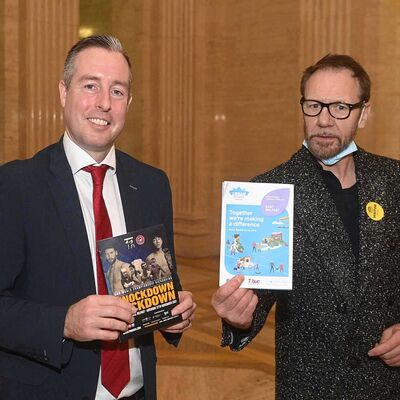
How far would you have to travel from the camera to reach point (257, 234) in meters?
2.32

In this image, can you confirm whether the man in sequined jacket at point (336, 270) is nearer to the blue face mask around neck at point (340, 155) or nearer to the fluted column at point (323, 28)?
the blue face mask around neck at point (340, 155)

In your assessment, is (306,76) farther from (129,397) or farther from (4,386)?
(4,386)

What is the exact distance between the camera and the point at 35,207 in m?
2.12

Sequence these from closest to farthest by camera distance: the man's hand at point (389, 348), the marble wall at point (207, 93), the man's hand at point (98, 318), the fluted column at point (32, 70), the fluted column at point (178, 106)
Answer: the man's hand at point (98, 318) → the man's hand at point (389, 348) → the fluted column at point (32, 70) → the marble wall at point (207, 93) → the fluted column at point (178, 106)

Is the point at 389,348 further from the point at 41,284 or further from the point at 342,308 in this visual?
the point at 41,284

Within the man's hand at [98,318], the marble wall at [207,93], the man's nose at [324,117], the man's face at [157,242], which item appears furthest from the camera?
the marble wall at [207,93]

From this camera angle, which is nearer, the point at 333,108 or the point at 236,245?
the point at 236,245

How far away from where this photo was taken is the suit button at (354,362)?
2486mm

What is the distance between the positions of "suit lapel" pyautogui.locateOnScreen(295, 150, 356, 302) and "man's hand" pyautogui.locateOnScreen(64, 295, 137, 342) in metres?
0.97

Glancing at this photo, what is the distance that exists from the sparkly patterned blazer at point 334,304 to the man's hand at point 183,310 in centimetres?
37

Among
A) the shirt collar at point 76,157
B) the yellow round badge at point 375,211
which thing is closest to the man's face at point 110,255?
the shirt collar at point 76,157

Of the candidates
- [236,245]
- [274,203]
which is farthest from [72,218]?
[274,203]

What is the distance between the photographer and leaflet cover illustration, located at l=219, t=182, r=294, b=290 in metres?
2.30

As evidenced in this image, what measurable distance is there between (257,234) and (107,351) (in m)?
0.73
